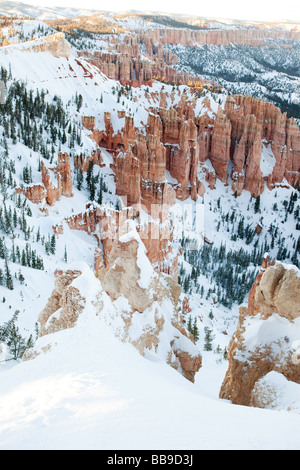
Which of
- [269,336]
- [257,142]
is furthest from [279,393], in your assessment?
[257,142]

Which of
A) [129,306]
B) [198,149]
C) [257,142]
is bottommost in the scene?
[198,149]

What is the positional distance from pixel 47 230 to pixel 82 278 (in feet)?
91.7

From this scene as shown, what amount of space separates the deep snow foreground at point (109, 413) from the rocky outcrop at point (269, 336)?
4689 mm

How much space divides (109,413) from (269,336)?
8.17m

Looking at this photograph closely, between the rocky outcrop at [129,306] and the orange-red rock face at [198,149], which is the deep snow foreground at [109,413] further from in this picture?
the orange-red rock face at [198,149]

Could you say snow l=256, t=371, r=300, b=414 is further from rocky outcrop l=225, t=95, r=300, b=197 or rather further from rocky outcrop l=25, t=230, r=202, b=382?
rocky outcrop l=225, t=95, r=300, b=197

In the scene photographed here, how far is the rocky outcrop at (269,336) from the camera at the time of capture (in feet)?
40.0

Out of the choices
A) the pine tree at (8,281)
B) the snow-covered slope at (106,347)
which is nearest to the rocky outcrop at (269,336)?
the snow-covered slope at (106,347)

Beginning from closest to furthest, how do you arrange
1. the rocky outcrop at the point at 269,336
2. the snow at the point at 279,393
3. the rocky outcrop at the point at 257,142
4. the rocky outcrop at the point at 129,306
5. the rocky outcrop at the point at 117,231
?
A: 1. the snow at the point at 279,393
2. the rocky outcrop at the point at 129,306
3. the rocky outcrop at the point at 269,336
4. the rocky outcrop at the point at 117,231
5. the rocky outcrop at the point at 257,142

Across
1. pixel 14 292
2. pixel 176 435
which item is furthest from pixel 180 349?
pixel 14 292

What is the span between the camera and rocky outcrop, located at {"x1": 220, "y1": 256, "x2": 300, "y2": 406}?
12.2m

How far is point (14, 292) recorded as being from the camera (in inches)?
1049

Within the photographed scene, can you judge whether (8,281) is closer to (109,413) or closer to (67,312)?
(67,312)

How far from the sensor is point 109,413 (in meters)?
6.40
